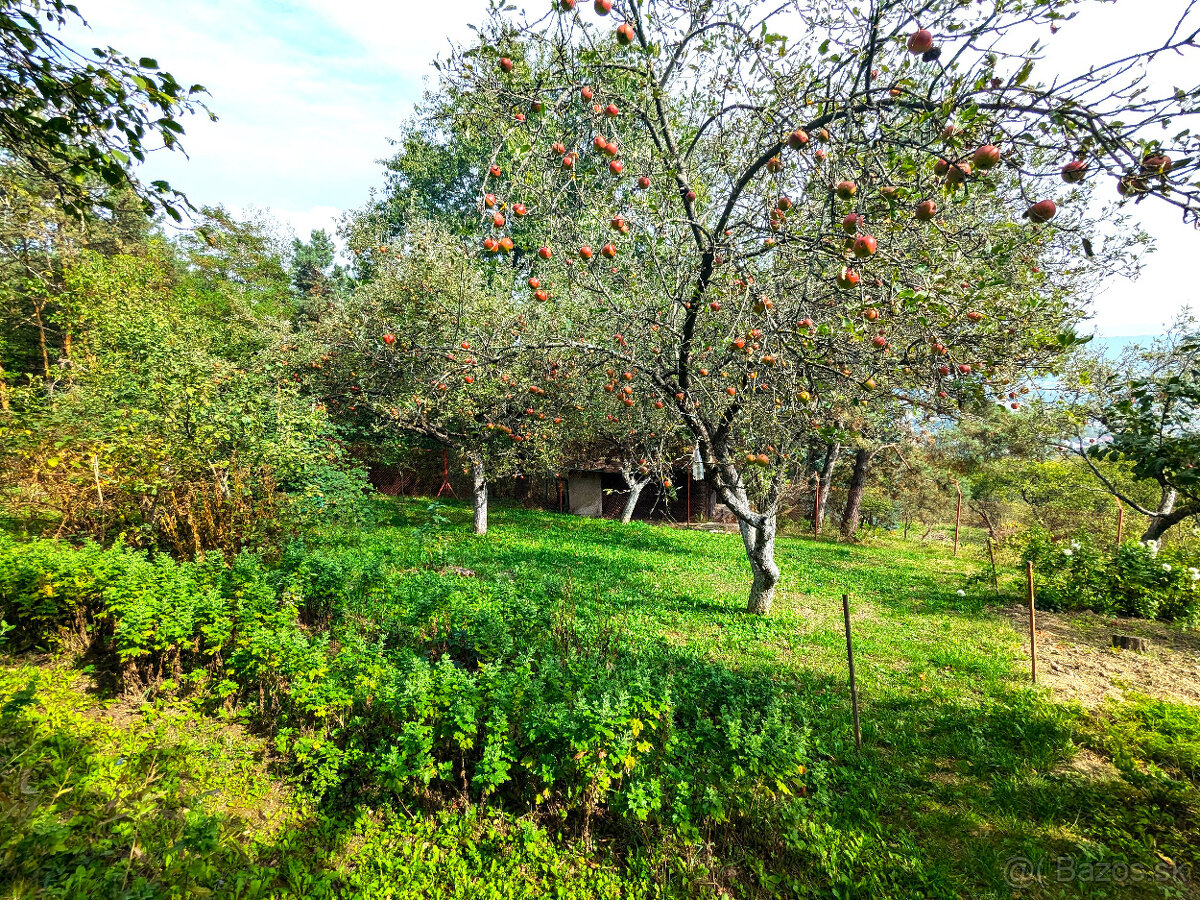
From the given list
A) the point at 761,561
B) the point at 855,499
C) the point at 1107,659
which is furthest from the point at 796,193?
the point at 855,499

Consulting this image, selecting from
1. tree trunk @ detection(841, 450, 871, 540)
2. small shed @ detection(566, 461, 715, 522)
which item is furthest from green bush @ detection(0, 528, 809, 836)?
tree trunk @ detection(841, 450, 871, 540)

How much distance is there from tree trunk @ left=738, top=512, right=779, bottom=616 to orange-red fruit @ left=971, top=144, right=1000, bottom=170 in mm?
5016

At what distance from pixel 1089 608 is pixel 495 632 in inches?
401

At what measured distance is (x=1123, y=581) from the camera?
26.4 feet

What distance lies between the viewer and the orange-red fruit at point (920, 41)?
8.21 feet

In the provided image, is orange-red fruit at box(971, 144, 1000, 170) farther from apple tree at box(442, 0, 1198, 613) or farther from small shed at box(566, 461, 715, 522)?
small shed at box(566, 461, 715, 522)

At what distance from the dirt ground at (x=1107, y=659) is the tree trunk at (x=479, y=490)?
1073cm

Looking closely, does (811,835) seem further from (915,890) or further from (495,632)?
(495,632)

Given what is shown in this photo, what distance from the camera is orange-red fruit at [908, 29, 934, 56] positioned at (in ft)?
8.21

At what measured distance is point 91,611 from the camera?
15.4ft

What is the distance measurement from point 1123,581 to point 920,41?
32.7 feet

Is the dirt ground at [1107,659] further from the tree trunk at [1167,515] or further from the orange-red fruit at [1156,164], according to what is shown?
the orange-red fruit at [1156,164]

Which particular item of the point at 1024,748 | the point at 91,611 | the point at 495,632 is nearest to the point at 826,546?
the point at 1024,748

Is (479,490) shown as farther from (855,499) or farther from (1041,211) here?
(855,499)
